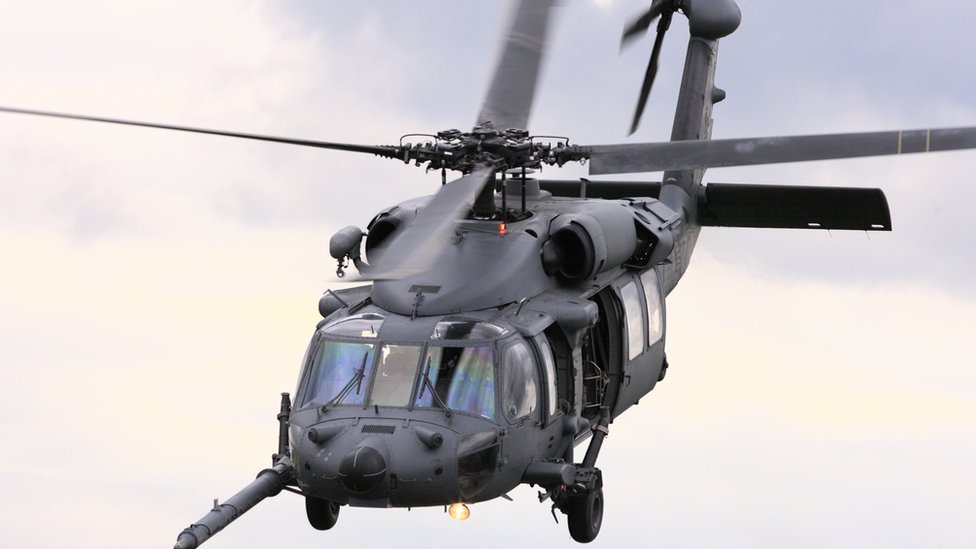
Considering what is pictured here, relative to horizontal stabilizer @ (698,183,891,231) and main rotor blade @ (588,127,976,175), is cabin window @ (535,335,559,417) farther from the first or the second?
horizontal stabilizer @ (698,183,891,231)

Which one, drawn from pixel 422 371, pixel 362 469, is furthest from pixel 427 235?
pixel 362 469

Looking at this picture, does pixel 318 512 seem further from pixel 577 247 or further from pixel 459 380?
pixel 577 247

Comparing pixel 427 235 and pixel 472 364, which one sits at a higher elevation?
pixel 427 235

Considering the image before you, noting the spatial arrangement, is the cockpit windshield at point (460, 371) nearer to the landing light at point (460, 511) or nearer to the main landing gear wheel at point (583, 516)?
the landing light at point (460, 511)

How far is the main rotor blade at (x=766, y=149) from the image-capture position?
613 inches

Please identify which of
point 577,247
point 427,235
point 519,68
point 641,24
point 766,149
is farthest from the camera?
point 641,24

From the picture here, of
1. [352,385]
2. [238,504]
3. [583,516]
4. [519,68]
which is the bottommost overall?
[238,504]

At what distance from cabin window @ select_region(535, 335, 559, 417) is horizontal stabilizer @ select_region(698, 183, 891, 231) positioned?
5381 mm

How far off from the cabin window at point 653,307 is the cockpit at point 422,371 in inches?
126

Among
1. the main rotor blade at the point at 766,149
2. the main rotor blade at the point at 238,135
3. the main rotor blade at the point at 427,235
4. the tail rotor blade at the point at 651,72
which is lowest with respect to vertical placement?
the main rotor blade at the point at 427,235

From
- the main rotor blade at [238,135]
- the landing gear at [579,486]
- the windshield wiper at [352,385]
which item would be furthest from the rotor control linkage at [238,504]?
the main rotor blade at [238,135]

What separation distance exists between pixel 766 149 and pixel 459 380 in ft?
12.5

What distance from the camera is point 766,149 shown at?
53.0ft

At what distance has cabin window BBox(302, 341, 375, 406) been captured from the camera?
15188 millimetres
